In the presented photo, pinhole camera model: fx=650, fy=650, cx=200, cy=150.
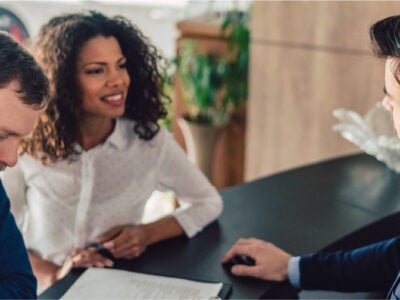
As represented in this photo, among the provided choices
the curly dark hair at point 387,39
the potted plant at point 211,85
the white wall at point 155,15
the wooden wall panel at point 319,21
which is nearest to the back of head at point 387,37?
the curly dark hair at point 387,39

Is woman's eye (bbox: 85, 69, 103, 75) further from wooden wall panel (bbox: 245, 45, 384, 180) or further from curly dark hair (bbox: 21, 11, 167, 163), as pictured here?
wooden wall panel (bbox: 245, 45, 384, 180)

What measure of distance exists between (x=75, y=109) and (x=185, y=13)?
2995 mm

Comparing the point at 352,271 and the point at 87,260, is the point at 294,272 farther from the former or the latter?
the point at 87,260

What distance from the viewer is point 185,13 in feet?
15.5

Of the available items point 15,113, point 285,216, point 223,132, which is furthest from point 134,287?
point 223,132

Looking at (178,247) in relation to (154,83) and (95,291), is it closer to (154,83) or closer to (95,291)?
(95,291)

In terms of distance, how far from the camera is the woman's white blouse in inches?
74.1

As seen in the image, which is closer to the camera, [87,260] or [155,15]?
[87,260]

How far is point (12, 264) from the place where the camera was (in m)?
1.40

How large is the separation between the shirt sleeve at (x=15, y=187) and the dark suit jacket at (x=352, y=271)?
849mm

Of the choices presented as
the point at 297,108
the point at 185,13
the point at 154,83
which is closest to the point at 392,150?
the point at 154,83

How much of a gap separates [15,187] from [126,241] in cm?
41

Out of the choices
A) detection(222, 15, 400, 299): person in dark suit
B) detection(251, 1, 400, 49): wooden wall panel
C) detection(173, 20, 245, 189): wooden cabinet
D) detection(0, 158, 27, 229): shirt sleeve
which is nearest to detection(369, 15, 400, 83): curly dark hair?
detection(222, 15, 400, 299): person in dark suit

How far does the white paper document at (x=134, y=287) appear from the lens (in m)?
1.46
